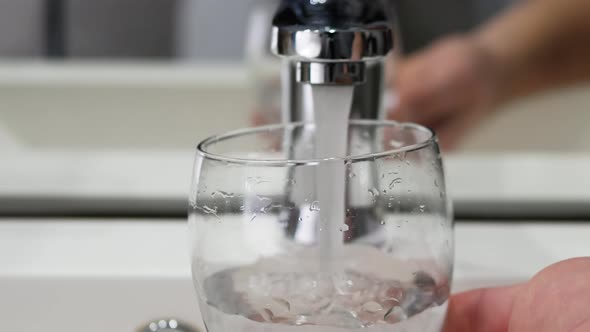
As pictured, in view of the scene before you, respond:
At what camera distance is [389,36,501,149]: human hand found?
0.43 m

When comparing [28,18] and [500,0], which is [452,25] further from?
[28,18]

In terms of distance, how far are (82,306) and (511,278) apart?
16 centimetres

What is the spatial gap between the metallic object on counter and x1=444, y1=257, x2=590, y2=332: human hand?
0.33ft

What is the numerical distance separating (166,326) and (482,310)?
0.11 m

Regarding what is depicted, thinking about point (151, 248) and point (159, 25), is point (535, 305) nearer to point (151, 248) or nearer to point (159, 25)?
point (151, 248)

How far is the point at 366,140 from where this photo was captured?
212 mm

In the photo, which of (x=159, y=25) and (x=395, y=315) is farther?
(x=159, y=25)

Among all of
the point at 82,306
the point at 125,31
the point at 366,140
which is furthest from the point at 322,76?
the point at 125,31

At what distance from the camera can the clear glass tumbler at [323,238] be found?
6.7 inches

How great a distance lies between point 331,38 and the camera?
183mm

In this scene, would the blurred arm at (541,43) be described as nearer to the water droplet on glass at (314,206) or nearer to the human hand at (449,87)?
the human hand at (449,87)

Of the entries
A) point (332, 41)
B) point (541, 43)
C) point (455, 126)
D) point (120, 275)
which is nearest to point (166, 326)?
point (120, 275)

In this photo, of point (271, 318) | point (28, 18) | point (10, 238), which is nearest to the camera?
point (271, 318)

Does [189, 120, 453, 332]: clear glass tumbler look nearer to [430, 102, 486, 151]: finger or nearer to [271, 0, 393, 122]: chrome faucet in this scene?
[271, 0, 393, 122]: chrome faucet
